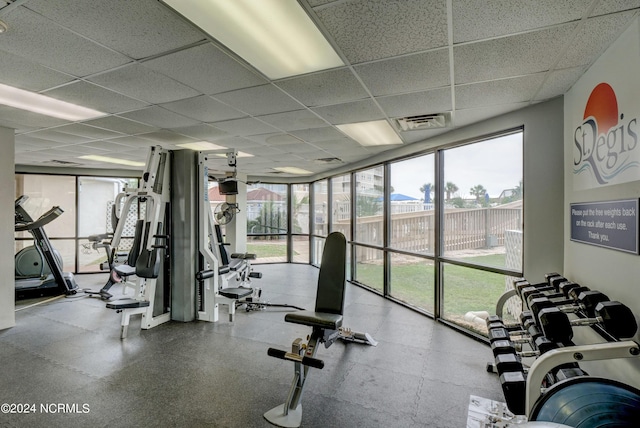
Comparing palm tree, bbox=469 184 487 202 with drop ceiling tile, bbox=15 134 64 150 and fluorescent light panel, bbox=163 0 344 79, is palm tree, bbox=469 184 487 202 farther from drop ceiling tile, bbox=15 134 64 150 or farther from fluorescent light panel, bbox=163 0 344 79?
drop ceiling tile, bbox=15 134 64 150

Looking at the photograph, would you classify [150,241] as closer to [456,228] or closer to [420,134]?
[420,134]

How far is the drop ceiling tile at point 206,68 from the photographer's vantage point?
192cm

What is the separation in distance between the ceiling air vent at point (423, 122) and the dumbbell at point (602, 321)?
2155 millimetres

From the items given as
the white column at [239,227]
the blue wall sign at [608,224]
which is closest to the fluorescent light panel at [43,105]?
the blue wall sign at [608,224]

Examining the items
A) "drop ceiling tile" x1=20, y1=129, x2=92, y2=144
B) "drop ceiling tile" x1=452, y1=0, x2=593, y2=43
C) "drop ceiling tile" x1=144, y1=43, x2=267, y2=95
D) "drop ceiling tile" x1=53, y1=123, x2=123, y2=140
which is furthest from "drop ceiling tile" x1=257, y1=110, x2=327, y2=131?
"drop ceiling tile" x1=20, y1=129, x2=92, y2=144

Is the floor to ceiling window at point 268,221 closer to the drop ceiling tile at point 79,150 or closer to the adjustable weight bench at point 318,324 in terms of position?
the drop ceiling tile at point 79,150

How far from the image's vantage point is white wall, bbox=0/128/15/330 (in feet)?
11.8

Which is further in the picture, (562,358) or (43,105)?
(43,105)

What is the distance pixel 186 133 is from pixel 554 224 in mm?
4066

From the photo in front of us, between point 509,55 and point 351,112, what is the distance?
1424 mm

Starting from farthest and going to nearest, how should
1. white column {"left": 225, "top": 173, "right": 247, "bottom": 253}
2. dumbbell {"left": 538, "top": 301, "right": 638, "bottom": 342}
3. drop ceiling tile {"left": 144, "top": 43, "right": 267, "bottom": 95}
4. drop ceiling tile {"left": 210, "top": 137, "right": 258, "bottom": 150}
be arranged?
white column {"left": 225, "top": 173, "right": 247, "bottom": 253}, drop ceiling tile {"left": 210, "top": 137, "right": 258, "bottom": 150}, drop ceiling tile {"left": 144, "top": 43, "right": 267, "bottom": 95}, dumbbell {"left": 538, "top": 301, "right": 638, "bottom": 342}

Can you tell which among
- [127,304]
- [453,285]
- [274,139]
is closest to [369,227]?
[453,285]

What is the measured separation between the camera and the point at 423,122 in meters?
3.39

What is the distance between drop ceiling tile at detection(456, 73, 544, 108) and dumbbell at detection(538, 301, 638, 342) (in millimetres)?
1585
